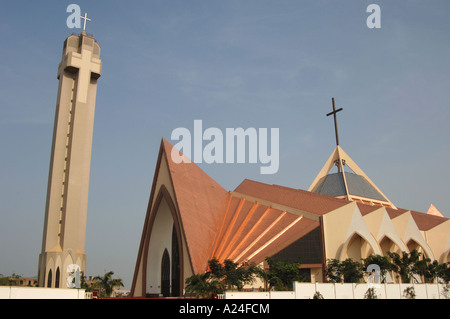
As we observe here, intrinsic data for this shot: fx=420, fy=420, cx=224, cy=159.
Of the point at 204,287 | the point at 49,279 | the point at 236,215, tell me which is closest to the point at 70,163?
the point at 49,279

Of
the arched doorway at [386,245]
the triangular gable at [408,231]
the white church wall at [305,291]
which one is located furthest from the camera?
the triangular gable at [408,231]

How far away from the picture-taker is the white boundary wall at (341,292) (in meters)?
16.3

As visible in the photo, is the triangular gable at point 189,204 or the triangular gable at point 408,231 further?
the triangular gable at point 408,231

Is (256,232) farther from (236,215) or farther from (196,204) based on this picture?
(196,204)

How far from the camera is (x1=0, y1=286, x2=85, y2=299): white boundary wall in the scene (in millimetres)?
13008

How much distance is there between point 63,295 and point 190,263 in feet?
40.3

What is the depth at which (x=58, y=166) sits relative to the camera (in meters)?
36.1

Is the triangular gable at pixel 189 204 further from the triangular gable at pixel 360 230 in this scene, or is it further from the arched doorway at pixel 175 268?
the triangular gable at pixel 360 230

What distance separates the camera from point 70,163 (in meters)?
35.7

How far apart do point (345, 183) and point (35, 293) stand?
99.7ft

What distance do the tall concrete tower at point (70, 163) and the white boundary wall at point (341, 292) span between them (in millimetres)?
21598

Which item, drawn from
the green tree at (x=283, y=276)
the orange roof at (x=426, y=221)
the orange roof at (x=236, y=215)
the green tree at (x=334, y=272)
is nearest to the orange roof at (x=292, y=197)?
the orange roof at (x=236, y=215)

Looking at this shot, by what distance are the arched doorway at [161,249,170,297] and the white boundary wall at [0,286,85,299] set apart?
59.5 ft

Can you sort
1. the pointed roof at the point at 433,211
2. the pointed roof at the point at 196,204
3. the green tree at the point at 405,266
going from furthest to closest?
the pointed roof at the point at 433,211, the pointed roof at the point at 196,204, the green tree at the point at 405,266
